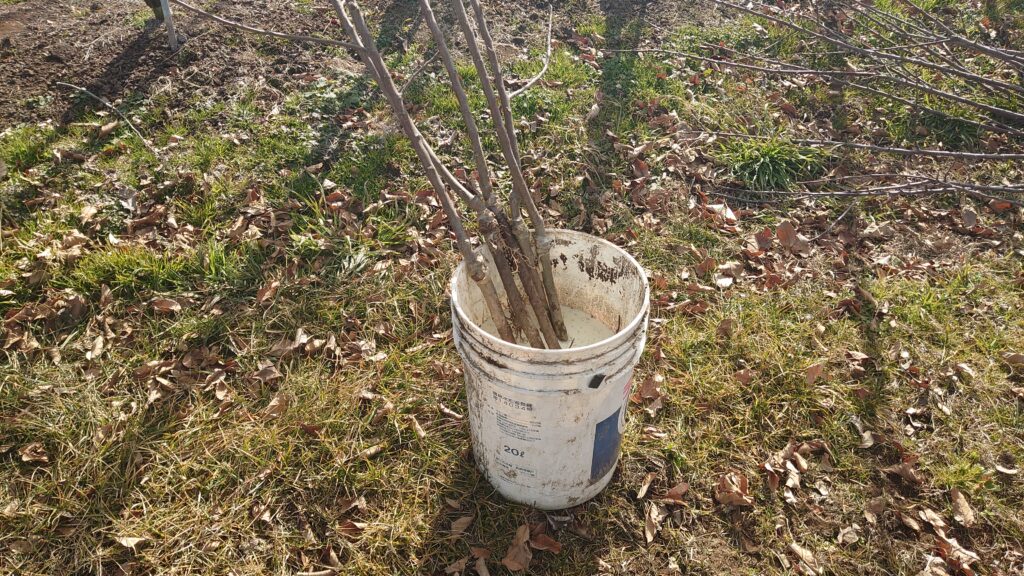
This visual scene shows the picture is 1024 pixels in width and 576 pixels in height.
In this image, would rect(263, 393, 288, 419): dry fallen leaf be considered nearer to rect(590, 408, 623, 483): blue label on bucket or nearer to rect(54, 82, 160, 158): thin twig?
rect(590, 408, 623, 483): blue label on bucket

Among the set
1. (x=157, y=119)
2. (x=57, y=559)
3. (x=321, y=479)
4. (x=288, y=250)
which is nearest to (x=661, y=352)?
(x=321, y=479)

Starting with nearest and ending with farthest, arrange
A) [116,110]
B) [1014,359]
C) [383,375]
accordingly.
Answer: [383,375] < [1014,359] < [116,110]

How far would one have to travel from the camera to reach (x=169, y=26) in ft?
15.2

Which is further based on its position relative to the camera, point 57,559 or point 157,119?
point 157,119

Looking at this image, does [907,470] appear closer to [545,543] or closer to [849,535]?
[849,535]

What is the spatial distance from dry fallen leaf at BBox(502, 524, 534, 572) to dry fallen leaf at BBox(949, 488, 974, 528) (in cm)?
183

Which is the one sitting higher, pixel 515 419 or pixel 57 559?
pixel 515 419

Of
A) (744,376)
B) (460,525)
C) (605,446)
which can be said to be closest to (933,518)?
(744,376)

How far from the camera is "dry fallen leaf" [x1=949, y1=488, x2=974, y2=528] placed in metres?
2.47

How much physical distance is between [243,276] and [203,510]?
1322 millimetres

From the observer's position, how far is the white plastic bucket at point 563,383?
181 cm

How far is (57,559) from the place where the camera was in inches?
89.2

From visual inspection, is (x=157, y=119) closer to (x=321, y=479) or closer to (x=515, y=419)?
(x=321, y=479)

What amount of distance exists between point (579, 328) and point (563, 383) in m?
0.80
